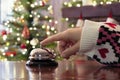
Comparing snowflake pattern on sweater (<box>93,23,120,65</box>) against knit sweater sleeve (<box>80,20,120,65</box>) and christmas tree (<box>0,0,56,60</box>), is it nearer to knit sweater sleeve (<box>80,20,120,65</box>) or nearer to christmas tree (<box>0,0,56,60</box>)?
knit sweater sleeve (<box>80,20,120,65</box>)

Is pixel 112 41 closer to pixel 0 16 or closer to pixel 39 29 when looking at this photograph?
pixel 39 29

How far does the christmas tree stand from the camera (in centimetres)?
404

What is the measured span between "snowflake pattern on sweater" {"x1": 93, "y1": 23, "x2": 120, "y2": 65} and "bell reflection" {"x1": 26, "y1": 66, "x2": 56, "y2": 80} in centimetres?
13

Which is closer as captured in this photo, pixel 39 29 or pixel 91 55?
pixel 91 55

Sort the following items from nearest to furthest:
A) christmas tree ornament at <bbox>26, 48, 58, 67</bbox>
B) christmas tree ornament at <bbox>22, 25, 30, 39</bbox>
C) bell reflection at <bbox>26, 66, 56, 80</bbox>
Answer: bell reflection at <bbox>26, 66, 56, 80</bbox>, christmas tree ornament at <bbox>26, 48, 58, 67</bbox>, christmas tree ornament at <bbox>22, 25, 30, 39</bbox>

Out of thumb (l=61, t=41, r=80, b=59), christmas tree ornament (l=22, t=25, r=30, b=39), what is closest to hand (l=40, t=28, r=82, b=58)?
→ thumb (l=61, t=41, r=80, b=59)

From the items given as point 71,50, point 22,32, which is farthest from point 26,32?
point 71,50

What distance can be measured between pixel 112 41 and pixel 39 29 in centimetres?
335

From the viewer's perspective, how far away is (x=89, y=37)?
812mm

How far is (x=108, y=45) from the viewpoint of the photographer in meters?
0.81

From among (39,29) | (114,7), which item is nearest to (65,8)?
(39,29)

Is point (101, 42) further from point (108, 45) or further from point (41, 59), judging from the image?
point (41, 59)

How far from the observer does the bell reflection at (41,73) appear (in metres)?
0.62

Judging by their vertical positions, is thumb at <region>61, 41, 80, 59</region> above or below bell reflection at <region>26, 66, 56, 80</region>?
above
